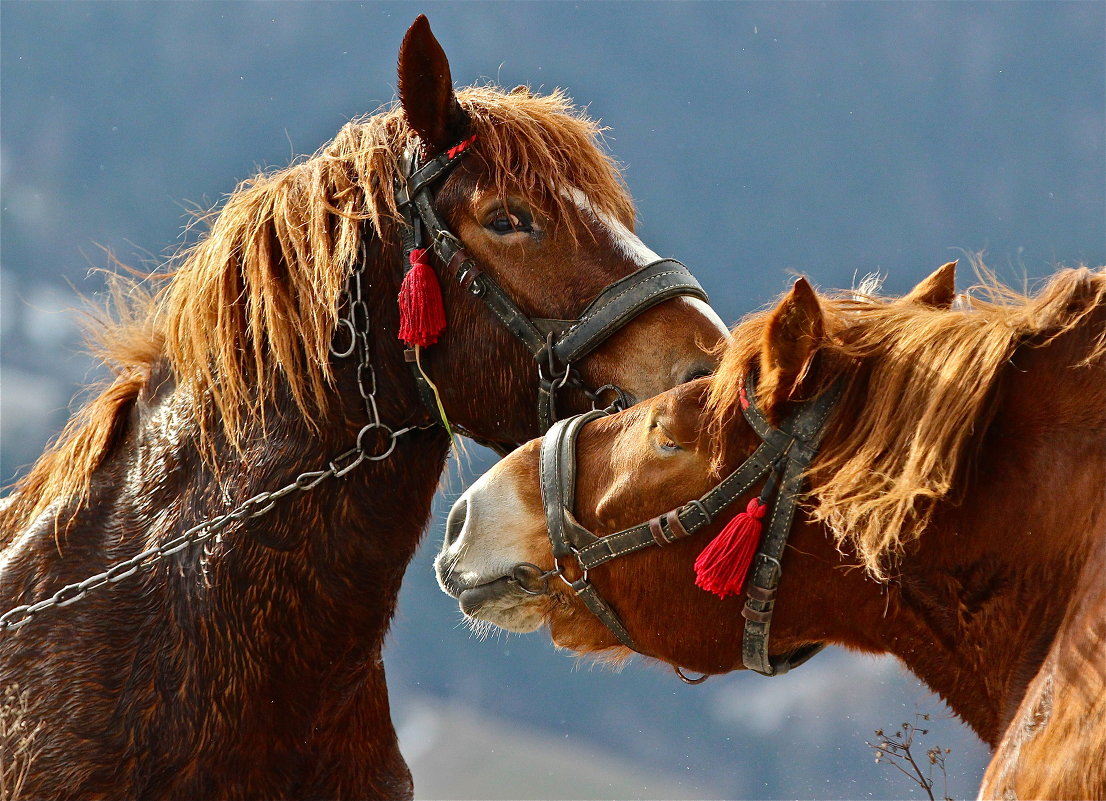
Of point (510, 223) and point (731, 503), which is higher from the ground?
point (510, 223)

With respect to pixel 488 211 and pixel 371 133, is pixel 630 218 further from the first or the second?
pixel 371 133

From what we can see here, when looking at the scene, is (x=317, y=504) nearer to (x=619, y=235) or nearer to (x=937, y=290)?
(x=619, y=235)

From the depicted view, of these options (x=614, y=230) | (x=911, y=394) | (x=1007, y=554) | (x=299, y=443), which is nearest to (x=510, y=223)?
(x=614, y=230)

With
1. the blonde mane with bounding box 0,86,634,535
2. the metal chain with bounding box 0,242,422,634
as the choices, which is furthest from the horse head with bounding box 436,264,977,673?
the blonde mane with bounding box 0,86,634,535

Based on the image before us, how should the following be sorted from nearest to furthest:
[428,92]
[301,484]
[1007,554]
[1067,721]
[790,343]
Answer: [1067,721]
[1007,554]
[790,343]
[301,484]
[428,92]

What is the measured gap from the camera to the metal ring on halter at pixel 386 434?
3111 millimetres

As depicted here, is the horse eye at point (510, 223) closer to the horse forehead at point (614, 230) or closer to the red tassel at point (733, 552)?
the horse forehead at point (614, 230)

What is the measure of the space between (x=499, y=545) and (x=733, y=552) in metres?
0.57

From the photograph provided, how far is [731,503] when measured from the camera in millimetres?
2342

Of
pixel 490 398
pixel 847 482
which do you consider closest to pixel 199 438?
pixel 490 398

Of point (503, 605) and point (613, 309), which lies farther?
point (613, 309)

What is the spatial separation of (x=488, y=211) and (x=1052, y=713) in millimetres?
2060

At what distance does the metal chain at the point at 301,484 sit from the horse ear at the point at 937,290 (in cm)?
149

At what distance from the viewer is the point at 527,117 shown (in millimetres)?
3369
